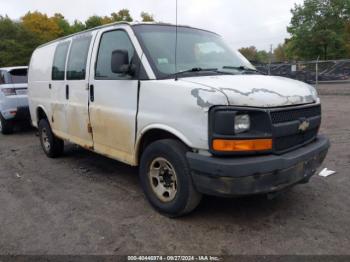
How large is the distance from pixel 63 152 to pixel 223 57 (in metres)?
3.80

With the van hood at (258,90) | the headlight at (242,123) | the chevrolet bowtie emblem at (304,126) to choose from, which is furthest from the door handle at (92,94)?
the chevrolet bowtie emblem at (304,126)

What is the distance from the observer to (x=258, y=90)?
324 centimetres

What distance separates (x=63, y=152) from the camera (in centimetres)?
671

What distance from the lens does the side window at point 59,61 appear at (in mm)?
5555

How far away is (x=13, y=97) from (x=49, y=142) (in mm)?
3091

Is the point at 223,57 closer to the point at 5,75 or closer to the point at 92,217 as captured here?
the point at 92,217

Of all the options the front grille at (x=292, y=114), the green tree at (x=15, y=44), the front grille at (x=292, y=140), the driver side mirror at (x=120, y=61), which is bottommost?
the front grille at (x=292, y=140)

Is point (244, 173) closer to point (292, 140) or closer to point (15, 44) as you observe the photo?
point (292, 140)

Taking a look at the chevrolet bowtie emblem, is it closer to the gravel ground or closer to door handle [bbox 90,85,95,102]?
the gravel ground

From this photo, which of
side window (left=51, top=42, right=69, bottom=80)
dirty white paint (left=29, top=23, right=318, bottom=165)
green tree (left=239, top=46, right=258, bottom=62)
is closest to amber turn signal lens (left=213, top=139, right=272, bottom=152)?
dirty white paint (left=29, top=23, right=318, bottom=165)

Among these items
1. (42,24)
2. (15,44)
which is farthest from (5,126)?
(42,24)

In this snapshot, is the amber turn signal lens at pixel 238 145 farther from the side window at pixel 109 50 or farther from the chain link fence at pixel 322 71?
the chain link fence at pixel 322 71

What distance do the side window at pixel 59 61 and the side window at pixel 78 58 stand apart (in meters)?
0.25

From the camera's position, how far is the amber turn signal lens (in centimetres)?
306
